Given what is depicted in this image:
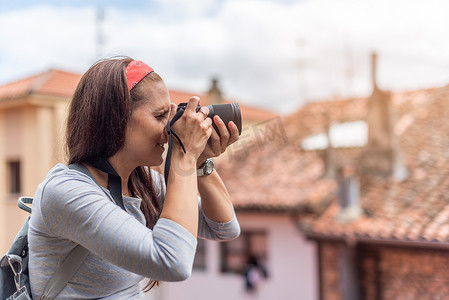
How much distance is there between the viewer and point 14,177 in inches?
408

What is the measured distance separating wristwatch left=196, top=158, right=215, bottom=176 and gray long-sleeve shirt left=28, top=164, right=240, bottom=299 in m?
0.33

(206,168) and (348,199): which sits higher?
(206,168)

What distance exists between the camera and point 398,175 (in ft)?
26.6

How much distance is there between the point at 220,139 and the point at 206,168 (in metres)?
0.15

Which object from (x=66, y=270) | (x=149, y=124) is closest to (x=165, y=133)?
(x=149, y=124)

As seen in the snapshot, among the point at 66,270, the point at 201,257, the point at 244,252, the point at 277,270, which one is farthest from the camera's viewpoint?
the point at 201,257

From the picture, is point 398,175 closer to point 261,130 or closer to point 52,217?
point 261,130

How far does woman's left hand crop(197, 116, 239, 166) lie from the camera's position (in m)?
1.25

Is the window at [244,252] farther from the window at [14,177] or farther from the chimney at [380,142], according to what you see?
the window at [14,177]

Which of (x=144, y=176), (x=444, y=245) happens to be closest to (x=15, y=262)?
(x=144, y=176)

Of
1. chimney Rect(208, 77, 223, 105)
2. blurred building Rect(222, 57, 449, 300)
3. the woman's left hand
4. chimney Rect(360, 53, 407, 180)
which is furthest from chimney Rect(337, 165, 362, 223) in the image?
the woman's left hand

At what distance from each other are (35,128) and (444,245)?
25.1ft

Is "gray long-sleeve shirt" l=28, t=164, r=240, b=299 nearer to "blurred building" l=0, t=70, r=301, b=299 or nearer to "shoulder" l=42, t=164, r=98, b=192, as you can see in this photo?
"shoulder" l=42, t=164, r=98, b=192

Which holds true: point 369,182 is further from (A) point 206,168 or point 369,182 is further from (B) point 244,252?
(A) point 206,168
